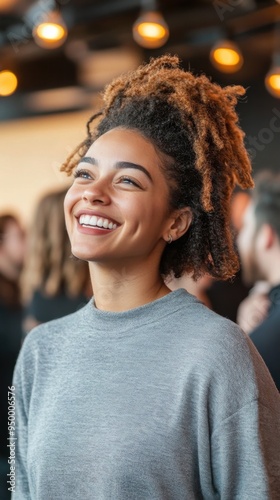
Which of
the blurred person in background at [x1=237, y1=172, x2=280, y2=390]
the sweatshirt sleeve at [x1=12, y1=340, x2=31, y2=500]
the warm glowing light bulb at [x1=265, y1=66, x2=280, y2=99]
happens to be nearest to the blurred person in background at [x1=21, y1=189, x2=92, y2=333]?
the blurred person in background at [x1=237, y1=172, x2=280, y2=390]

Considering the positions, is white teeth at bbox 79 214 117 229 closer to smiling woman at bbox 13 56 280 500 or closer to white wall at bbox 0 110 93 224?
smiling woman at bbox 13 56 280 500

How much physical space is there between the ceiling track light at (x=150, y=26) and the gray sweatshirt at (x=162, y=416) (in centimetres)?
278

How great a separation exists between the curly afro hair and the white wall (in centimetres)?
368

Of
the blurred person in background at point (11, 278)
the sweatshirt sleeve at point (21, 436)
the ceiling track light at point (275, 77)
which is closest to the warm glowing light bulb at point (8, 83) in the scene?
the blurred person in background at point (11, 278)

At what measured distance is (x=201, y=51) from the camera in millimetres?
4645

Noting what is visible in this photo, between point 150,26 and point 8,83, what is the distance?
1357 millimetres

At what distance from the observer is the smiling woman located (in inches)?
60.0

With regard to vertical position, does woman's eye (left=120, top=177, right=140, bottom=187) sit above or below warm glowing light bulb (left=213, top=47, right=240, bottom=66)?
below

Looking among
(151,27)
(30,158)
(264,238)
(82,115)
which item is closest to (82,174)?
(264,238)

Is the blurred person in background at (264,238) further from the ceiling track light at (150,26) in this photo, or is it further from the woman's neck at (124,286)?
the ceiling track light at (150,26)

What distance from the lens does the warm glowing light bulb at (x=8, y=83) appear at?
511 centimetres

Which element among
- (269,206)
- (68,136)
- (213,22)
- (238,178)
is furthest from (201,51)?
(238,178)

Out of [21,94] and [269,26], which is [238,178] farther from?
[21,94]

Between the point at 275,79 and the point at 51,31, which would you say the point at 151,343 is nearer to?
the point at 275,79
